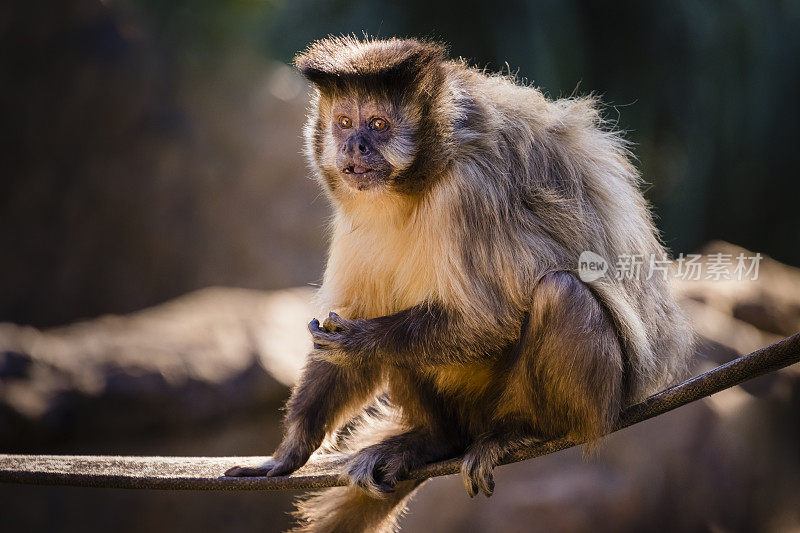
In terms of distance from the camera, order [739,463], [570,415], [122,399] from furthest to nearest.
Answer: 1. [739,463]
2. [122,399]
3. [570,415]

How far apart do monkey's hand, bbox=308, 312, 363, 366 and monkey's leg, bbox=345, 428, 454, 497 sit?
0.50 m

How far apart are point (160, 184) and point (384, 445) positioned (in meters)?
5.55

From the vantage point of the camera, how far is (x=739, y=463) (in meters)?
5.85

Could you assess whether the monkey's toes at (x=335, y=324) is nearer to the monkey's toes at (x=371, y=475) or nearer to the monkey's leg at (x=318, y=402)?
the monkey's leg at (x=318, y=402)

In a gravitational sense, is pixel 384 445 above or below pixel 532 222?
below

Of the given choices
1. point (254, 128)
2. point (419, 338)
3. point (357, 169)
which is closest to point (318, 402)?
point (419, 338)

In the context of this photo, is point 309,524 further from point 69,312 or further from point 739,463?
point 69,312

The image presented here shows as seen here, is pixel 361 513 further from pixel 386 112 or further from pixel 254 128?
pixel 254 128

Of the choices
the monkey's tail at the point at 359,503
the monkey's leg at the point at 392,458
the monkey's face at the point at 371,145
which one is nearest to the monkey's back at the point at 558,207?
Result: the monkey's face at the point at 371,145

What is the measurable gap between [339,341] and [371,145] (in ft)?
2.57

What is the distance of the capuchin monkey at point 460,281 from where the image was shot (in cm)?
311

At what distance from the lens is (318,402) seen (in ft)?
11.9

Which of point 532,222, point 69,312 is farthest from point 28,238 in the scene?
→ point 532,222

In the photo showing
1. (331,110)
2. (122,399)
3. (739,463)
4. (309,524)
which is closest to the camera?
Answer: (331,110)
